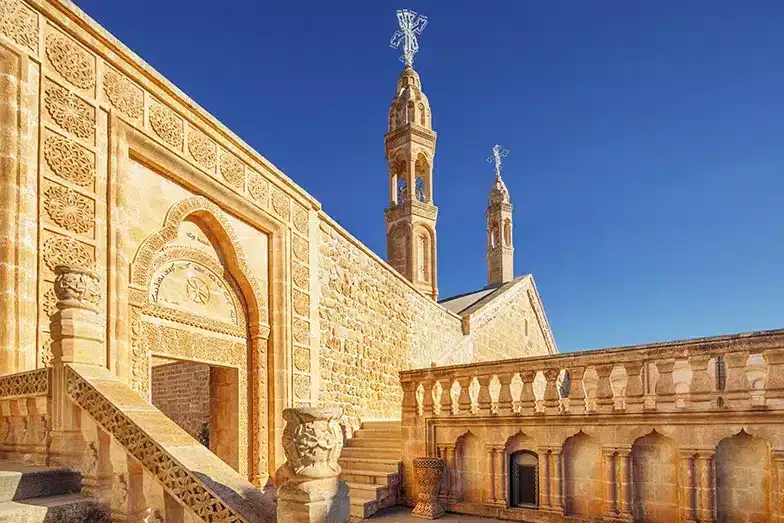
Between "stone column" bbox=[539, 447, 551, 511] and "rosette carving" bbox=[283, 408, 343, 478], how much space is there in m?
4.28

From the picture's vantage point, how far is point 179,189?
7715mm

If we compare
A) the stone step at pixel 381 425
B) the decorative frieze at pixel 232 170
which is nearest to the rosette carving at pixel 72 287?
the decorative frieze at pixel 232 170

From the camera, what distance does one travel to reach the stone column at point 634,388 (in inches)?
261

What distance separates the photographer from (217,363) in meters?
8.18

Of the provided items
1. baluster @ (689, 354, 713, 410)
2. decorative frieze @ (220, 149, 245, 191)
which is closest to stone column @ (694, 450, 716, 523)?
baluster @ (689, 354, 713, 410)

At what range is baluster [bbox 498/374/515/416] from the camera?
7.62 metres

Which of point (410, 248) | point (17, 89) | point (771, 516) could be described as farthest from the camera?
point (410, 248)

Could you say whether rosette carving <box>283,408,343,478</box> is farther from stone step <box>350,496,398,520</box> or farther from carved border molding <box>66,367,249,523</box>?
stone step <box>350,496,398,520</box>

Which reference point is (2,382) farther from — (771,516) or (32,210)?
(771,516)

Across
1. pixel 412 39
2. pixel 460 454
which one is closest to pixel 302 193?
pixel 460 454

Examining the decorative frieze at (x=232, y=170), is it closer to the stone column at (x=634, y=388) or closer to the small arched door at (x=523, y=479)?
the small arched door at (x=523, y=479)

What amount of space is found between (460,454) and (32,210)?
596 cm

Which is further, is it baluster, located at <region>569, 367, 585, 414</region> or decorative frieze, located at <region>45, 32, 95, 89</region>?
baluster, located at <region>569, 367, 585, 414</region>

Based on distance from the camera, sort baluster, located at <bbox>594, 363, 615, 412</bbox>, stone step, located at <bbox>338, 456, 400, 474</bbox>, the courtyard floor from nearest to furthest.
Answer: baluster, located at <bbox>594, 363, 615, 412</bbox> → the courtyard floor → stone step, located at <bbox>338, 456, 400, 474</bbox>
